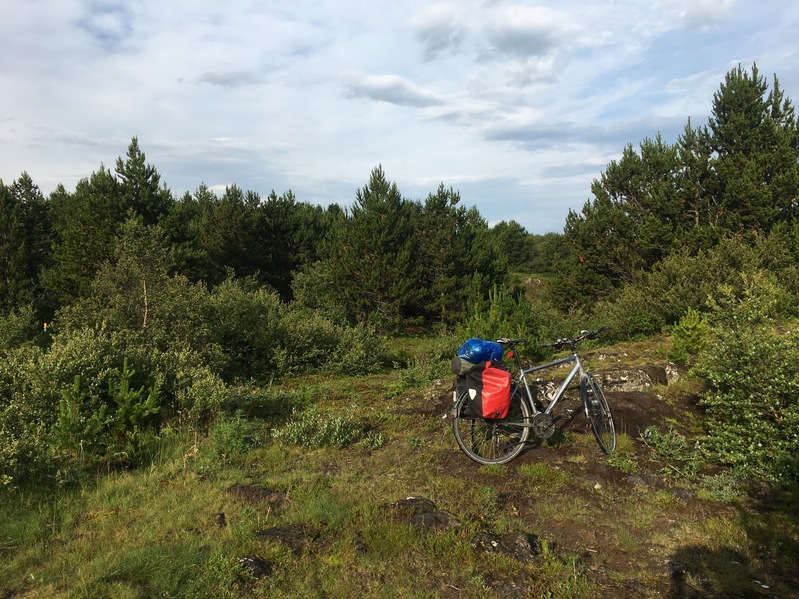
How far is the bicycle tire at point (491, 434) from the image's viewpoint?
5.17m

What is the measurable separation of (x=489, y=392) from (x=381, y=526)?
178cm

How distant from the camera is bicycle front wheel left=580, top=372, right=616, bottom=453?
5297 millimetres

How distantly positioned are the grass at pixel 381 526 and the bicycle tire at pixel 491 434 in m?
0.16

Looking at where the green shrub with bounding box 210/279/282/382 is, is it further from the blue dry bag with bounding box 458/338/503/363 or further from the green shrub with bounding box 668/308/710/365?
the green shrub with bounding box 668/308/710/365

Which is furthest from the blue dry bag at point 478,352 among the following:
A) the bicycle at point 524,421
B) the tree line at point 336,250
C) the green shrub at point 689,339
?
the tree line at point 336,250

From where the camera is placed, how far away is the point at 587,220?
2866 cm

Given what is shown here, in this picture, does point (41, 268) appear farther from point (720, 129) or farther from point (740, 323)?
point (720, 129)

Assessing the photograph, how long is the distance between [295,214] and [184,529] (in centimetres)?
3594

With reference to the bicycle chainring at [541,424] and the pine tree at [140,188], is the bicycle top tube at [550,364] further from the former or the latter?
the pine tree at [140,188]

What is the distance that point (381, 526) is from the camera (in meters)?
3.77

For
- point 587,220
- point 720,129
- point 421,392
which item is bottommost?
point 421,392

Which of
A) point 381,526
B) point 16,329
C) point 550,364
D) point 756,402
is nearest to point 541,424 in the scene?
point 550,364

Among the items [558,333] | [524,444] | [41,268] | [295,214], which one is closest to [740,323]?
[524,444]

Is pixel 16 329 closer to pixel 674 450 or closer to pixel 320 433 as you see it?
pixel 320 433
